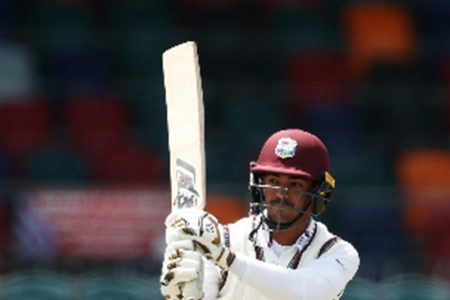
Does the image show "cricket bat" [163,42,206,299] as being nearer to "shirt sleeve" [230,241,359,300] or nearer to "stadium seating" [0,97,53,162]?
"shirt sleeve" [230,241,359,300]

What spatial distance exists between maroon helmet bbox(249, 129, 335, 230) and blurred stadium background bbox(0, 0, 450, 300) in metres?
2.76

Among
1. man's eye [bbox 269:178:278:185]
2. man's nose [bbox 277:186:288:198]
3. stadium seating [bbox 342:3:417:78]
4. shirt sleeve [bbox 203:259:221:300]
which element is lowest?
shirt sleeve [bbox 203:259:221:300]

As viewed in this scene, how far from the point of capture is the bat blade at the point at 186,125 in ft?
13.3

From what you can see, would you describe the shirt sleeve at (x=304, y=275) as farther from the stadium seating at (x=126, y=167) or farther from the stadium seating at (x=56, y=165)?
the stadium seating at (x=56, y=165)

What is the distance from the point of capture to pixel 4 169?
8.40 m

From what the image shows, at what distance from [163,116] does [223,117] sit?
39 centimetres

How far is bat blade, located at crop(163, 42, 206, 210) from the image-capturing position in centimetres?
404

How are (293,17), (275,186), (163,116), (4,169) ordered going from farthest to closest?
(293,17) → (163,116) → (4,169) → (275,186)

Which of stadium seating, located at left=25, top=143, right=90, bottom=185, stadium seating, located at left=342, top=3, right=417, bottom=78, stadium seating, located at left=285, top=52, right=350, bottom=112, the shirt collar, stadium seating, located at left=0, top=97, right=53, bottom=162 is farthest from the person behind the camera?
stadium seating, located at left=342, top=3, right=417, bottom=78

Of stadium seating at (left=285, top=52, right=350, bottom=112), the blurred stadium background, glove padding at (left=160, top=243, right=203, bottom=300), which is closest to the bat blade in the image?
glove padding at (left=160, top=243, right=203, bottom=300)

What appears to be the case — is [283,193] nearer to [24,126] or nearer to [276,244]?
[276,244]

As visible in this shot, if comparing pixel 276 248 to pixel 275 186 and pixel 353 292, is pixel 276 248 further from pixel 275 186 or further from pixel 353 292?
pixel 353 292

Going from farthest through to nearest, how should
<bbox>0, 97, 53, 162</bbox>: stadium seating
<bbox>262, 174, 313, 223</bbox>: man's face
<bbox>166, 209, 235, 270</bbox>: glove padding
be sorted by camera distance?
<bbox>0, 97, 53, 162</bbox>: stadium seating → <bbox>262, 174, 313, 223</bbox>: man's face → <bbox>166, 209, 235, 270</bbox>: glove padding

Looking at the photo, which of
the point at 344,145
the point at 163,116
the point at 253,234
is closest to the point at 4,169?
the point at 163,116
